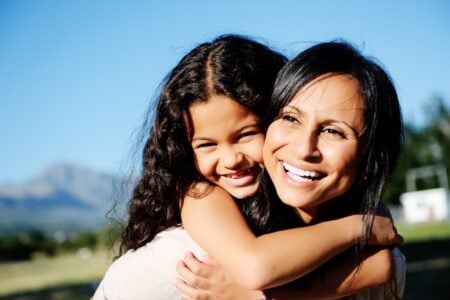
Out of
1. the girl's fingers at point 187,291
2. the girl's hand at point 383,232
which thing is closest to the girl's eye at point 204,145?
the girl's fingers at point 187,291

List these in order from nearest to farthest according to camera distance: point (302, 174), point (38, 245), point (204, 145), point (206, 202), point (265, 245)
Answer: point (265, 245) → point (302, 174) → point (206, 202) → point (204, 145) → point (38, 245)

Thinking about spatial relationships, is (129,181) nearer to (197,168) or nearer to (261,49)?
(197,168)

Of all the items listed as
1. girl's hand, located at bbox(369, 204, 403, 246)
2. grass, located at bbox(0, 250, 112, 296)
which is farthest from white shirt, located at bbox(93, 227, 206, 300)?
grass, located at bbox(0, 250, 112, 296)

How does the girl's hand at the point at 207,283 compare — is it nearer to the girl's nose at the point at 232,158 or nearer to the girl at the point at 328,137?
the girl at the point at 328,137

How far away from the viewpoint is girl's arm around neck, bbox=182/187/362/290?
2199mm

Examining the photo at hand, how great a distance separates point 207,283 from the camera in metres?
2.44

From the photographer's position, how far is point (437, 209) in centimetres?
5644

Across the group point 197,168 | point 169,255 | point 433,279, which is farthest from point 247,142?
point 433,279

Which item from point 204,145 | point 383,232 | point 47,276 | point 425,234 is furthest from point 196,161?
point 425,234

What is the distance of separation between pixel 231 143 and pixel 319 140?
630 mm

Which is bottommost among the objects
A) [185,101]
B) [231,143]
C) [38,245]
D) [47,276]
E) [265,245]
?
[47,276]

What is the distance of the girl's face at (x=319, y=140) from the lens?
2326 millimetres

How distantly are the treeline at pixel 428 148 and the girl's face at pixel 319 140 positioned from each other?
68835 millimetres

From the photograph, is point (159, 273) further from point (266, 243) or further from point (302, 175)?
point (302, 175)
